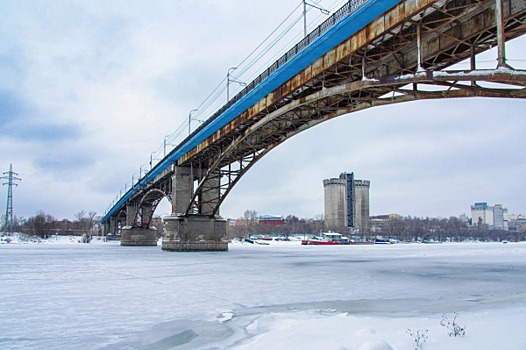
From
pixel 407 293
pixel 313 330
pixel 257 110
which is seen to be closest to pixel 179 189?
pixel 257 110

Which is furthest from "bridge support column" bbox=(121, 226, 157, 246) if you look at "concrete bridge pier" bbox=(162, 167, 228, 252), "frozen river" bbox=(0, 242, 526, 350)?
"frozen river" bbox=(0, 242, 526, 350)

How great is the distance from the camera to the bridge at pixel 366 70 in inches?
553

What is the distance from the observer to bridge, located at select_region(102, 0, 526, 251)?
14.1 m

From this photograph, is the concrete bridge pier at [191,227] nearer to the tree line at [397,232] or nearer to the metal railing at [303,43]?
the metal railing at [303,43]

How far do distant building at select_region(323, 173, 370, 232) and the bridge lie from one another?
12720 cm

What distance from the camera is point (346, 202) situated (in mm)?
162250

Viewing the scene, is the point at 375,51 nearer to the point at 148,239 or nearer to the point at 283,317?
the point at 283,317

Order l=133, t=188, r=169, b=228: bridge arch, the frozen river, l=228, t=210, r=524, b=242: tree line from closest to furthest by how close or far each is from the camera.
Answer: the frozen river → l=133, t=188, r=169, b=228: bridge arch → l=228, t=210, r=524, b=242: tree line

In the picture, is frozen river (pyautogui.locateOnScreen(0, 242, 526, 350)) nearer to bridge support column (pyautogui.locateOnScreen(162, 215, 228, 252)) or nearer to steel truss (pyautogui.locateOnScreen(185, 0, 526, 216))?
steel truss (pyautogui.locateOnScreen(185, 0, 526, 216))

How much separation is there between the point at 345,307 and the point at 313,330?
310cm

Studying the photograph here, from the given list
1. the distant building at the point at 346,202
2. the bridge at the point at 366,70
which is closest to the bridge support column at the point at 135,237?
the bridge at the point at 366,70

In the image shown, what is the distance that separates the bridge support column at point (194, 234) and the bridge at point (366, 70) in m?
1.89

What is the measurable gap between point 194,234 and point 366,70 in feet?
84.5

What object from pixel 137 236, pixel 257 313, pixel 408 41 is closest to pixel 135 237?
pixel 137 236
